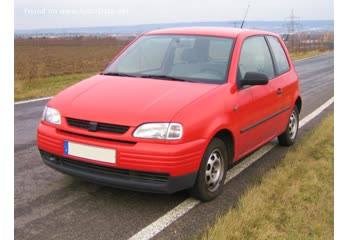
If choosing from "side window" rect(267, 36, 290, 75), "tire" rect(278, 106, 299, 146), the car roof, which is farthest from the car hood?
"tire" rect(278, 106, 299, 146)

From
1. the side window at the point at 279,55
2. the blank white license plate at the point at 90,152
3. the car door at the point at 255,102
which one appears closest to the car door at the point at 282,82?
the side window at the point at 279,55

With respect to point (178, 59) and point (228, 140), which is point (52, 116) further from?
point (228, 140)

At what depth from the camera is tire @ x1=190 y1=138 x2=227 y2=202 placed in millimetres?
3969

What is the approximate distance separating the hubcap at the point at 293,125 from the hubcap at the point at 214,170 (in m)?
2.45

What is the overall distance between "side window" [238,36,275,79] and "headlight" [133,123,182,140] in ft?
4.41

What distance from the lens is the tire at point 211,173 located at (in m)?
3.97

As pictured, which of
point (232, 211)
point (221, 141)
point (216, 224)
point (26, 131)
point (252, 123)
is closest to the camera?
point (216, 224)

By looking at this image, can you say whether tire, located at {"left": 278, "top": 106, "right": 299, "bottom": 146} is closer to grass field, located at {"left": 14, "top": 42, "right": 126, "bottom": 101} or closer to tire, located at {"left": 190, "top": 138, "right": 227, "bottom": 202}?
tire, located at {"left": 190, "top": 138, "right": 227, "bottom": 202}

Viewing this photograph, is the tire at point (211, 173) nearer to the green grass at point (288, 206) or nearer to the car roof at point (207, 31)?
the green grass at point (288, 206)

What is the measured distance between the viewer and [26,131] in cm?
693

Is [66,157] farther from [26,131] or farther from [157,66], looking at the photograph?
[26,131]

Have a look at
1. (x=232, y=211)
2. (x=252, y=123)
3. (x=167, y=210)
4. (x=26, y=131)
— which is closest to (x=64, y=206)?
(x=167, y=210)

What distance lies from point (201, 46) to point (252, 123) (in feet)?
3.47

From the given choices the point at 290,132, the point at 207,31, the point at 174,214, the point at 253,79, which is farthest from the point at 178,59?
the point at 290,132
